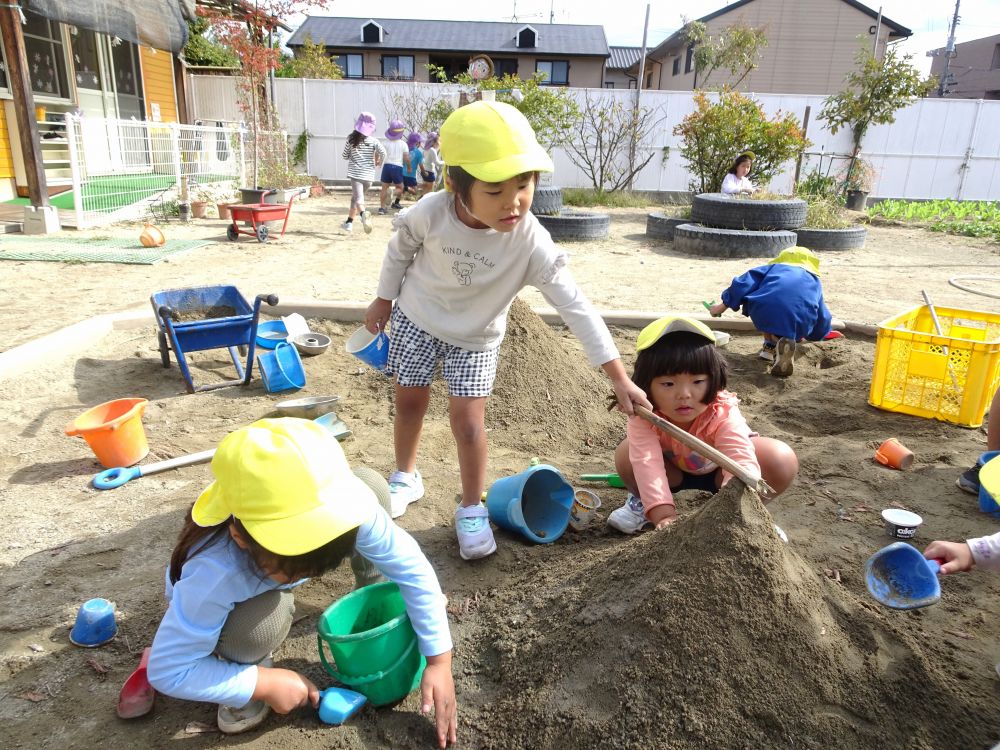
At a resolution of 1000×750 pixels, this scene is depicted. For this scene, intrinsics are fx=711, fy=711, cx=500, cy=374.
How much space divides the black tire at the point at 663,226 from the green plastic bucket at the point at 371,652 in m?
8.68

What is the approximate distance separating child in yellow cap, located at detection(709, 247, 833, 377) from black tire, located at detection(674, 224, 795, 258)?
12.7 ft

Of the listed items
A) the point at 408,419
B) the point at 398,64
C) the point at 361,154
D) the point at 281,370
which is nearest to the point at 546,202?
the point at 361,154

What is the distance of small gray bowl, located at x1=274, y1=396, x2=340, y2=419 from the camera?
3.58m

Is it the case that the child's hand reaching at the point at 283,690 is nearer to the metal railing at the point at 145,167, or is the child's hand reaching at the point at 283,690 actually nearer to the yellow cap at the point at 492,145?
the yellow cap at the point at 492,145

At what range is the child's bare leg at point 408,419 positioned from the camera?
2613mm

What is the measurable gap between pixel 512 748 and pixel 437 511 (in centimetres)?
117

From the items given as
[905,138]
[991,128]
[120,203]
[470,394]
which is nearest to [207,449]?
[470,394]

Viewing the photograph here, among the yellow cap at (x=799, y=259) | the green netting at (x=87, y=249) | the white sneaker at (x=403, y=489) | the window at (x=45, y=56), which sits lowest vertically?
the white sneaker at (x=403, y=489)

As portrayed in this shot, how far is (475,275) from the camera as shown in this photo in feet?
7.64

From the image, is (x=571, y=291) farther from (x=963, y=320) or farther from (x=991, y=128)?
(x=991, y=128)

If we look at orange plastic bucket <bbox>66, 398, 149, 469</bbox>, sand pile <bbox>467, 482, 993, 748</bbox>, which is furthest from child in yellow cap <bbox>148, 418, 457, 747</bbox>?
orange plastic bucket <bbox>66, 398, 149, 469</bbox>

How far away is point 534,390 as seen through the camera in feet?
12.5

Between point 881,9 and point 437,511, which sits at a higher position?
point 881,9

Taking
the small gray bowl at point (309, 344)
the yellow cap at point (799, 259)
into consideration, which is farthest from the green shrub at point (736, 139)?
the small gray bowl at point (309, 344)
